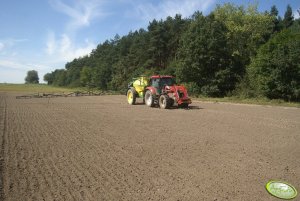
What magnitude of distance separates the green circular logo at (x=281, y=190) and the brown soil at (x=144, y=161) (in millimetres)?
135

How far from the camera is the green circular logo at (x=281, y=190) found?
465cm

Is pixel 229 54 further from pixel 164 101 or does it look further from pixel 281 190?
pixel 281 190

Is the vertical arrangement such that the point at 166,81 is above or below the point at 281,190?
above

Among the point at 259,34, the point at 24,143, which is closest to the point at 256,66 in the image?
the point at 259,34

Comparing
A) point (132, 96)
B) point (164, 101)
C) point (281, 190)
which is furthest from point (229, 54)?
point (281, 190)

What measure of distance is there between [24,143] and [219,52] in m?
25.5

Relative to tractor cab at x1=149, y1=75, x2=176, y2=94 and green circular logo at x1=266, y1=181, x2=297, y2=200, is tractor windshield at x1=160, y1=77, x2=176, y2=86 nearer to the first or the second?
tractor cab at x1=149, y1=75, x2=176, y2=94

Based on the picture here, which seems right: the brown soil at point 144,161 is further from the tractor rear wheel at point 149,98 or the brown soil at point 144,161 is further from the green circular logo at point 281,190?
the tractor rear wheel at point 149,98

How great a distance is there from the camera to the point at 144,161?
6477 mm

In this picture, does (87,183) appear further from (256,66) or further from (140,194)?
(256,66)

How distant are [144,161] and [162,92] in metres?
11.3

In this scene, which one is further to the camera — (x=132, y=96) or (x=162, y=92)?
(x=132, y=96)

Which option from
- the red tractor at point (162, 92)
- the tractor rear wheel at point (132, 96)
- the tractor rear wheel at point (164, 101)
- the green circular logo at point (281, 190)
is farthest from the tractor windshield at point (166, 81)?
the green circular logo at point (281, 190)

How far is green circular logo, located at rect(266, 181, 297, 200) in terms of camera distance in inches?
183
